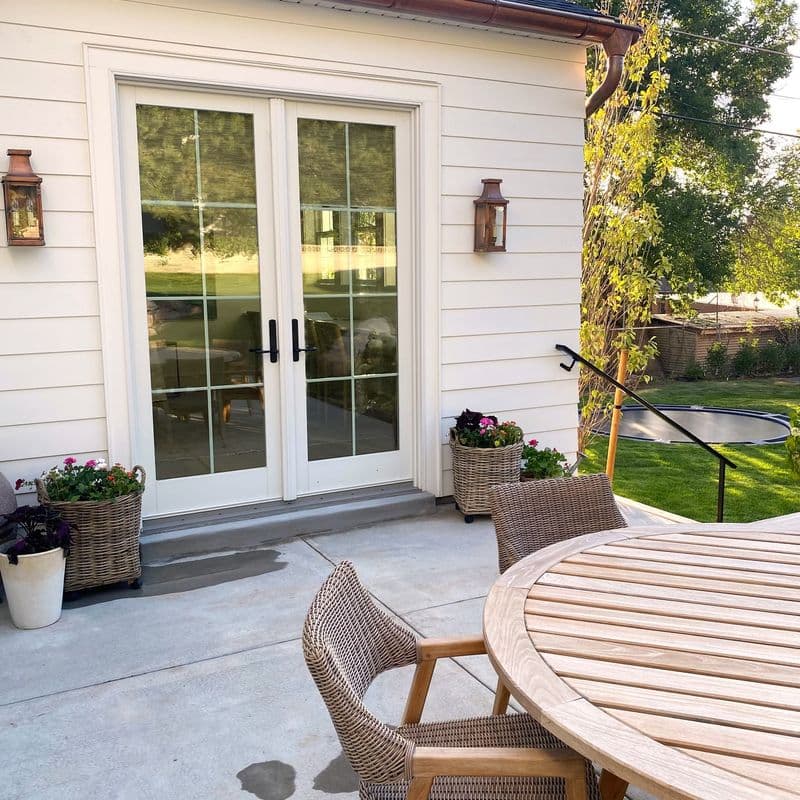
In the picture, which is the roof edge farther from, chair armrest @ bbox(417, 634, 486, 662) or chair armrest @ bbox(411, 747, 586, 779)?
chair armrest @ bbox(411, 747, 586, 779)

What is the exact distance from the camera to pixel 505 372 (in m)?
4.67

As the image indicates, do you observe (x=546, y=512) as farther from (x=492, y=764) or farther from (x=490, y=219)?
(x=490, y=219)

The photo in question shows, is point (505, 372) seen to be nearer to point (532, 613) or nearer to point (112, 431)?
point (112, 431)

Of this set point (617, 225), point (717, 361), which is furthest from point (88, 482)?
point (717, 361)

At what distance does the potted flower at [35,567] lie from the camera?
9.72 ft

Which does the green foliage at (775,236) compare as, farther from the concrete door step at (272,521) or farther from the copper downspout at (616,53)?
the concrete door step at (272,521)

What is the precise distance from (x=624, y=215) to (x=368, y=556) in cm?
314

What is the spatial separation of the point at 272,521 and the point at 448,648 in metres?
2.39

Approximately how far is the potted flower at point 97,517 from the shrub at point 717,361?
1147 centimetres

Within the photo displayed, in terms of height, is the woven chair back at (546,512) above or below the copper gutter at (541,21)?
below

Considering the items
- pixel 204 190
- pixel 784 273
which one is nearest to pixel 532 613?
pixel 204 190

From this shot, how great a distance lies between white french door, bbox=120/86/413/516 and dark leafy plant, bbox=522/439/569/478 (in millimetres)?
692

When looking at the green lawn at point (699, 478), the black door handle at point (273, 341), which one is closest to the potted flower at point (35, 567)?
Result: the black door handle at point (273, 341)

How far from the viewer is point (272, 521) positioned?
402 centimetres
